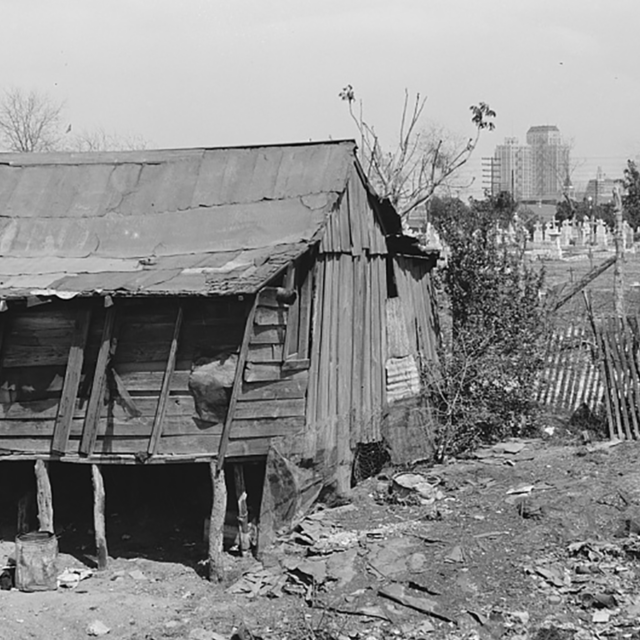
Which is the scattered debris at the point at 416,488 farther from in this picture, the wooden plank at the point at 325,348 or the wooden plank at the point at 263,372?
the wooden plank at the point at 263,372

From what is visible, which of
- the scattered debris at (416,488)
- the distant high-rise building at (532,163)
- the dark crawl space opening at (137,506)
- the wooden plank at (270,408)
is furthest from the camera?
the distant high-rise building at (532,163)

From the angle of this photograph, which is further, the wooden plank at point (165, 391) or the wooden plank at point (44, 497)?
the wooden plank at point (44, 497)

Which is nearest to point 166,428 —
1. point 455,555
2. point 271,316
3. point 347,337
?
point 271,316

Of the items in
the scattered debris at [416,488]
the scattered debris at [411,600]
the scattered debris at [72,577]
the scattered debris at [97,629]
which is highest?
the scattered debris at [416,488]

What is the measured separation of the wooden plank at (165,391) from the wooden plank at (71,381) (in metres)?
0.96

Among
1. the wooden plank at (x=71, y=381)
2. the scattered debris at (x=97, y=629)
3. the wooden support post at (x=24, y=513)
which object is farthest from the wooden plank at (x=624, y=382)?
the wooden support post at (x=24, y=513)

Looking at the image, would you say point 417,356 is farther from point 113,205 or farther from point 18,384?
point 18,384

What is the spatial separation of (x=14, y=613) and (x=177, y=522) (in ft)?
8.84

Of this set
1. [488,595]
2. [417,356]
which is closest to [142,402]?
[488,595]

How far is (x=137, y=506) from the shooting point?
11.4 m

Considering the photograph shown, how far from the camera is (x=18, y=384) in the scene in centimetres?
984

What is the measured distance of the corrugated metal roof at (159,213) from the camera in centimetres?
977

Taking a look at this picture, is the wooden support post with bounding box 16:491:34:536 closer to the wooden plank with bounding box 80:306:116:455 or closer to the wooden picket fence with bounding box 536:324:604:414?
the wooden plank with bounding box 80:306:116:455

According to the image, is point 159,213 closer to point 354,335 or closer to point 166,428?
point 354,335
